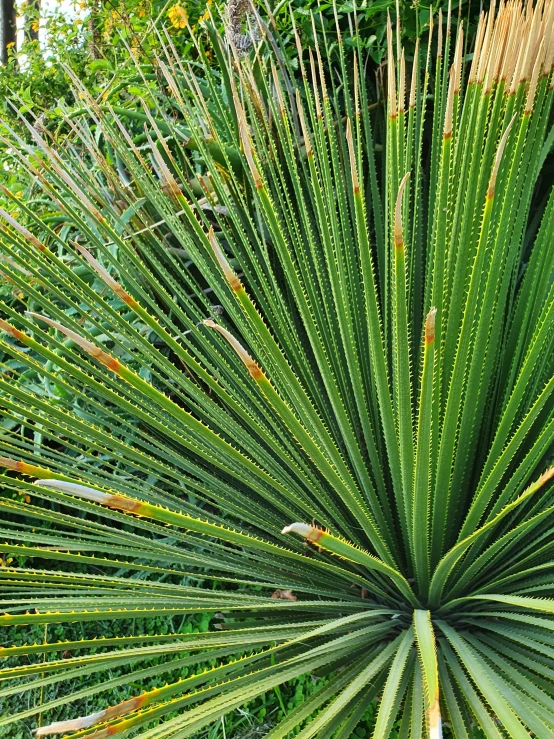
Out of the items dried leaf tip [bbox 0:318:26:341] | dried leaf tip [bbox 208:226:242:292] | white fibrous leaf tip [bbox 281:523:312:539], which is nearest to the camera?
white fibrous leaf tip [bbox 281:523:312:539]

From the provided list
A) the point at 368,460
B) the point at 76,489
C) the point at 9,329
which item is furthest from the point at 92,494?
the point at 368,460

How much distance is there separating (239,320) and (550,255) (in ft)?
1.71

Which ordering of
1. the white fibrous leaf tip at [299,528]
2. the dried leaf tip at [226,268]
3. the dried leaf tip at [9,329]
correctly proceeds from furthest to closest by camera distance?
the dried leaf tip at [9,329] < the dried leaf tip at [226,268] < the white fibrous leaf tip at [299,528]

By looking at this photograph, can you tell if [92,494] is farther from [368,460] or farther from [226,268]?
[368,460]

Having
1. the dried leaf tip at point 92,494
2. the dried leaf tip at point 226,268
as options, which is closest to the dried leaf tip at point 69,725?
the dried leaf tip at point 92,494

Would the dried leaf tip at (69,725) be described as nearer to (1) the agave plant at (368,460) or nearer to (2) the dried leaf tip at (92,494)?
(1) the agave plant at (368,460)

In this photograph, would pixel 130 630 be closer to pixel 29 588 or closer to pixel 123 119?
pixel 29 588

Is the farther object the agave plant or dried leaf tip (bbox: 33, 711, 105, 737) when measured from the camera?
the agave plant

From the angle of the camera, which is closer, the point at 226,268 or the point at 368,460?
the point at 226,268

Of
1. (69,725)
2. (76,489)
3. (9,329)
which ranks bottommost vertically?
(69,725)

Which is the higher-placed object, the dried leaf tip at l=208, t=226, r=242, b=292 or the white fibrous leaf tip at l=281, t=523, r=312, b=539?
the dried leaf tip at l=208, t=226, r=242, b=292

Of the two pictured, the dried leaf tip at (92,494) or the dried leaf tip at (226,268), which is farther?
the dried leaf tip at (226,268)

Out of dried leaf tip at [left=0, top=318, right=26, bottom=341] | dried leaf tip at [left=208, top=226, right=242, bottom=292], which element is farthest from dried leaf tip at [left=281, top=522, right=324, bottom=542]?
dried leaf tip at [left=0, top=318, right=26, bottom=341]

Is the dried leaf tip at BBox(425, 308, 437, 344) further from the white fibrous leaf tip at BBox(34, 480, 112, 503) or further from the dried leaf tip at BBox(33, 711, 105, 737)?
the dried leaf tip at BBox(33, 711, 105, 737)
